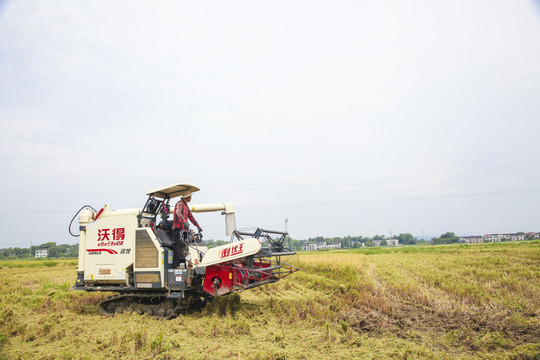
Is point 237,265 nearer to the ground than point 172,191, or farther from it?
nearer to the ground

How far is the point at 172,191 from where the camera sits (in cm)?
899

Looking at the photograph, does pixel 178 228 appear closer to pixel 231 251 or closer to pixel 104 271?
pixel 231 251

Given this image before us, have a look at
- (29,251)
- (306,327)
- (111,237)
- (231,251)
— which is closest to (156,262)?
(111,237)

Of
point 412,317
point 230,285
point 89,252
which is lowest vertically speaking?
point 412,317

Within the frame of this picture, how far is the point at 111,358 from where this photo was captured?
17.0 ft

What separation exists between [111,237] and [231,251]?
3.06 metres

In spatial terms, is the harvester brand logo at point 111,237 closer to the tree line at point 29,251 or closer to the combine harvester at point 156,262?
the combine harvester at point 156,262

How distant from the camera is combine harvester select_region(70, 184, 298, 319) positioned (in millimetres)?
7926

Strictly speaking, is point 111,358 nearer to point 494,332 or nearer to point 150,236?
point 150,236

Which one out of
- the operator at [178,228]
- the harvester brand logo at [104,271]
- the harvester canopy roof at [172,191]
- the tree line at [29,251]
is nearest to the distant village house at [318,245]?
the tree line at [29,251]

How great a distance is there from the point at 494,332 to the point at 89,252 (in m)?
8.78

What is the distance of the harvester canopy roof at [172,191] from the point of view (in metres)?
8.58

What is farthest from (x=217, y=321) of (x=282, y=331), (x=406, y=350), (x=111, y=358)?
(x=406, y=350)

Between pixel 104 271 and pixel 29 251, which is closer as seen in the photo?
pixel 104 271
